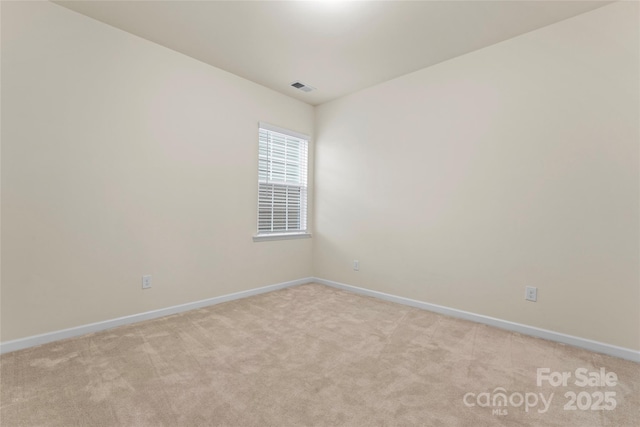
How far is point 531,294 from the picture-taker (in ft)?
8.30

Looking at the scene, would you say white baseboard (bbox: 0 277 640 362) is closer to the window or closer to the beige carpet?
the beige carpet

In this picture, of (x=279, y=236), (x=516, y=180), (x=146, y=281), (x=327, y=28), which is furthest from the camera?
(x=279, y=236)

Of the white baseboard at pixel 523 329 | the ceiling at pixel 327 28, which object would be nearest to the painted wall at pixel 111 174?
the ceiling at pixel 327 28

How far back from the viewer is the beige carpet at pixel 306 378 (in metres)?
1.48

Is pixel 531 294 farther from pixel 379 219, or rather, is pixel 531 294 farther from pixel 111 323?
pixel 111 323

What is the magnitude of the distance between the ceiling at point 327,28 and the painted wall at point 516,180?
27 cm

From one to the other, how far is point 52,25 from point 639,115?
4.45 meters

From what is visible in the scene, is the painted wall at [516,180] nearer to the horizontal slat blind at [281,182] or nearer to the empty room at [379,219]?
the empty room at [379,219]

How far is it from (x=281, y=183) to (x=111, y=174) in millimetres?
1912

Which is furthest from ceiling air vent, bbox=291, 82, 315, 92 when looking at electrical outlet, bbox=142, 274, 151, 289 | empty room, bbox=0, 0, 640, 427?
electrical outlet, bbox=142, 274, 151, 289

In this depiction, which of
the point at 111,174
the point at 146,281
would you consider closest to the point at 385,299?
the point at 146,281

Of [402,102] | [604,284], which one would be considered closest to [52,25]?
[402,102]

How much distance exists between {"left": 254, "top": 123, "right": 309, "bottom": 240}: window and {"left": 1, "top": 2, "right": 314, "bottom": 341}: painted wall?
7.9 inches

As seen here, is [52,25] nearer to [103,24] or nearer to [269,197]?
[103,24]
